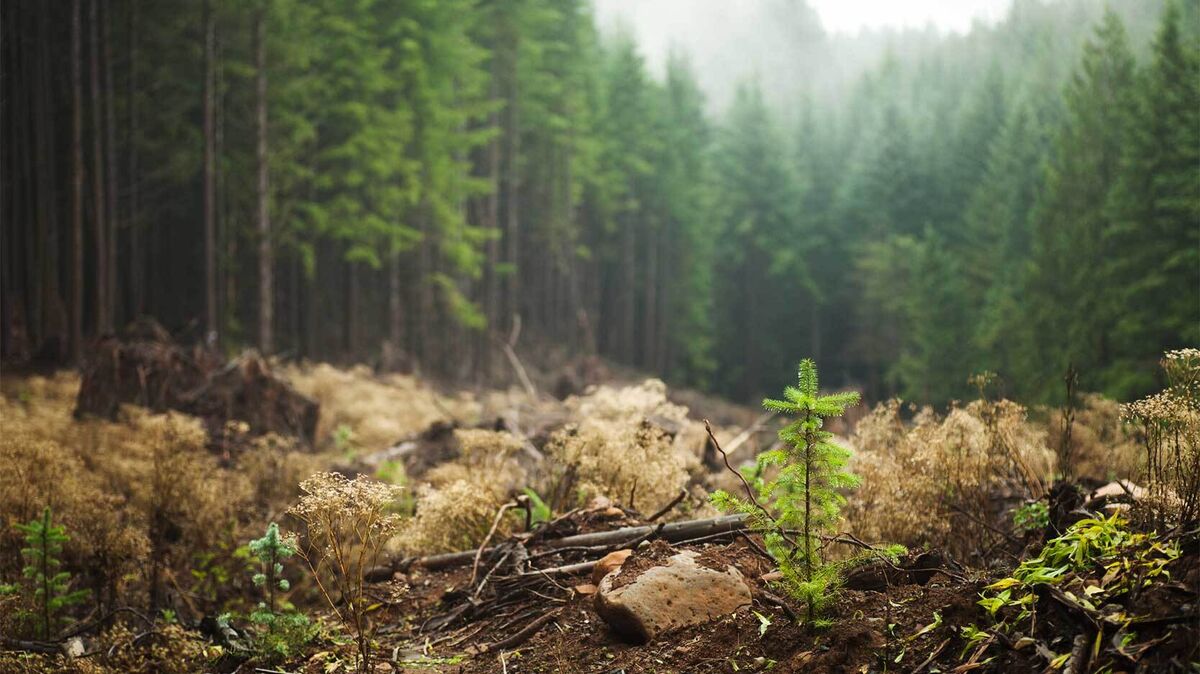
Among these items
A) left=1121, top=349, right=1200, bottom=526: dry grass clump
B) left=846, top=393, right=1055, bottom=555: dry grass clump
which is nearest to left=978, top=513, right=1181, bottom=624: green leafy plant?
left=1121, top=349, right=1200, bottom=526: dry grass clump

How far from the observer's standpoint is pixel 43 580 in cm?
525

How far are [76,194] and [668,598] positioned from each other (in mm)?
15583

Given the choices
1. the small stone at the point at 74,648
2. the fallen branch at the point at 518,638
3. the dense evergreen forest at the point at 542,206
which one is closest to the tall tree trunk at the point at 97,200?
the dense evergreen forest at the point at 542,206

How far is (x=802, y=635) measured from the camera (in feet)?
Answer: 11.5

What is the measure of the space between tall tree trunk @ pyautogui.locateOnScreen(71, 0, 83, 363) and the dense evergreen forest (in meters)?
0.06

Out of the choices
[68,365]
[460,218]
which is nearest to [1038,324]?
[460,218]

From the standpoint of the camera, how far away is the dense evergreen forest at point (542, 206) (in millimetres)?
17109

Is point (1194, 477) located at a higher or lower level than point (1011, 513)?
higher

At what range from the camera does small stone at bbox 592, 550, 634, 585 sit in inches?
185

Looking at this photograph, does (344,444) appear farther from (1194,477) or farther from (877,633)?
(1194,477)

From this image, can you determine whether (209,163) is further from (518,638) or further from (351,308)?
(518,638)

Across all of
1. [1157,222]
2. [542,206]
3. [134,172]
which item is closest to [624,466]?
[134,172]

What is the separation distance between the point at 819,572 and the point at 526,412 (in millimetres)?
9333

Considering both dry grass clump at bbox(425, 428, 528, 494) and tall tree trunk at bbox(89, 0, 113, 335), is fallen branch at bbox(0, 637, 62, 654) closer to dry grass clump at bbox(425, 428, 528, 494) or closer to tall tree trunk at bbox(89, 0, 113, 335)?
dry grass clump at bbox(425, 428, 528, 494)
